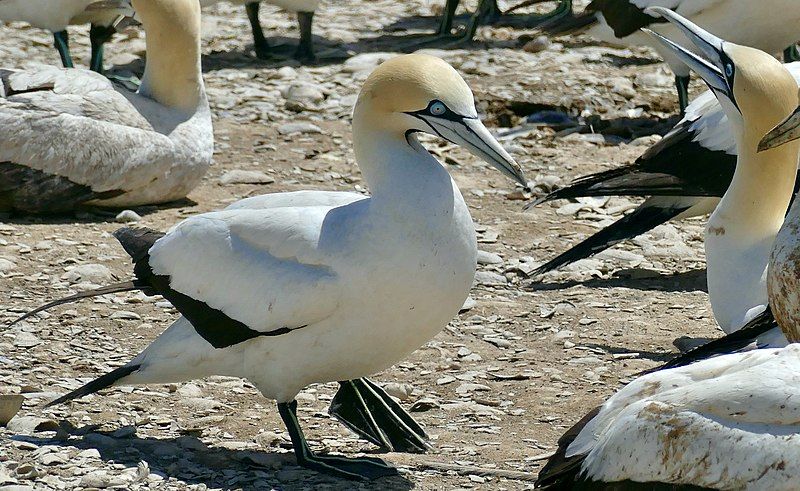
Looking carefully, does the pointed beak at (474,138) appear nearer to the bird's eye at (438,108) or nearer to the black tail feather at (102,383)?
the bird's eye at (438,108)

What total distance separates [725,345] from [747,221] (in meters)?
1.15

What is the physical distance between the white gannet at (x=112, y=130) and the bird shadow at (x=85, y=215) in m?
0.04

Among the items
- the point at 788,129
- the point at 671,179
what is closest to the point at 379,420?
the point at 788,129

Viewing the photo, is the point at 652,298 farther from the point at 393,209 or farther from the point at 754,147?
the point at 393,209

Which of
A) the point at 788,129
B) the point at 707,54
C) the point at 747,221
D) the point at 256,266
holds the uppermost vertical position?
the point at 788,129

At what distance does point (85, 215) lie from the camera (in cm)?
686

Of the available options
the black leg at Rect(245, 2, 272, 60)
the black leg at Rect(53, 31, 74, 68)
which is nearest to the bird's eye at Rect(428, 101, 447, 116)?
the black leg at Rect(53, 31, 74, 68)

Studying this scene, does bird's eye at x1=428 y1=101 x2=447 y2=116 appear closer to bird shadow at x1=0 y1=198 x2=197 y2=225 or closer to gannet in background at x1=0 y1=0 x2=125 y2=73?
bird shadow at x1=0 y1=198 x2=197 y2=225

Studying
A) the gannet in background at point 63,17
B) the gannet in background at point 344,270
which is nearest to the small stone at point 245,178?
the gannet in background at point 63,17

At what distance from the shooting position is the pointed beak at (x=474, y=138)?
4.20m

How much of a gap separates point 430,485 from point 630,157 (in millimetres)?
4228

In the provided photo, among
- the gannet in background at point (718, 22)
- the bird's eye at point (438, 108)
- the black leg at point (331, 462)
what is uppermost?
the bird's eye at point (438, 108)

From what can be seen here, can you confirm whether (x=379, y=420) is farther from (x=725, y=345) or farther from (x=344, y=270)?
(x=725, y=345)

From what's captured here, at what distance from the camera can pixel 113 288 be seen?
4508mm
